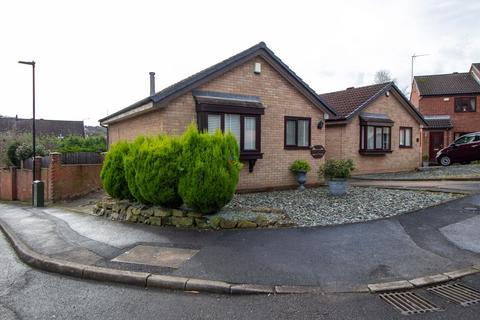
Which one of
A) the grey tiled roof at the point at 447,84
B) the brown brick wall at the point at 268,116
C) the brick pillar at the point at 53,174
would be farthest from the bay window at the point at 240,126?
the grey tiled roof at the point at 447,84

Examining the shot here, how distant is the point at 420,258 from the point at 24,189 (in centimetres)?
1934

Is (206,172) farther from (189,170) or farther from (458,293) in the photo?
(458,293)

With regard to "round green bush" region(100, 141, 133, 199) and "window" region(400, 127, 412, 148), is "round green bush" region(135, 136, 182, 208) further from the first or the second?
"window" region(400, 127, 412, 148)

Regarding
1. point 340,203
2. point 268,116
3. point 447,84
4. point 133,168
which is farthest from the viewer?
point 447,84

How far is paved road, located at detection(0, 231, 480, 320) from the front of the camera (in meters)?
3.99

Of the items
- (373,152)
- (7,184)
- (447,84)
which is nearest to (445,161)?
(373,152)

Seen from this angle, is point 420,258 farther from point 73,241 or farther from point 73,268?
point 73,241

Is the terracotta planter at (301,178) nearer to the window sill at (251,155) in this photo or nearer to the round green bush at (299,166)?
the round green bush at (299,166)

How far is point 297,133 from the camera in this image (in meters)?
13.1

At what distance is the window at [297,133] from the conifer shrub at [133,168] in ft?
19.5

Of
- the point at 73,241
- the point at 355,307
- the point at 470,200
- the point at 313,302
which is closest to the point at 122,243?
the point at 73,241

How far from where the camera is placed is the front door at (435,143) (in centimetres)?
2758

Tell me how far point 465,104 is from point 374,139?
14.2 metres

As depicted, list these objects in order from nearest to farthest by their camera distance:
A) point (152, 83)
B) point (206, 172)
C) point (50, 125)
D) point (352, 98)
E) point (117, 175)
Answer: point (206, 172)
point (117, 175)
point (152, 83)
point (352, 98)
point (50, 125)
